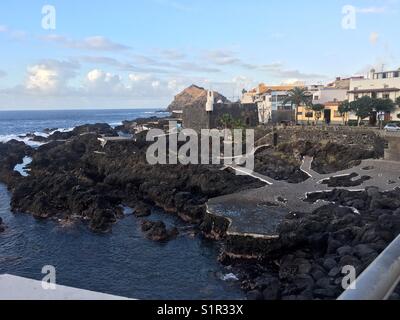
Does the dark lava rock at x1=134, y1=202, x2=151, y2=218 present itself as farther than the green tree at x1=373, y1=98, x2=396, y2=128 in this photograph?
No

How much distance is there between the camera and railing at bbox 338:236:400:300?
3391 mm

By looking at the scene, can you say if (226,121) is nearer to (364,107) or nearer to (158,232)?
(364,107)

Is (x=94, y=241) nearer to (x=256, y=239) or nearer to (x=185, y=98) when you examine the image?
(x=256, y=239)

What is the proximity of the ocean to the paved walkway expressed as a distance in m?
2.14

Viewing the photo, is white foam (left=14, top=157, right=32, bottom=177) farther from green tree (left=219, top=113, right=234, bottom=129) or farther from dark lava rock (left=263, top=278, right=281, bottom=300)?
dark lava rock (left=263, top=278, right=281, bottom=300)

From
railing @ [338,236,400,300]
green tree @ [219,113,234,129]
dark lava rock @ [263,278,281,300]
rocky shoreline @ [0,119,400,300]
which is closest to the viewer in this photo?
railing @ [338,236,400,300]

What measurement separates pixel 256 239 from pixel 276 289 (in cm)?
398

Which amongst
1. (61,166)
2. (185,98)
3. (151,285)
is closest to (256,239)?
(151,285)

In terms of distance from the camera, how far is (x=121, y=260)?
20984mm

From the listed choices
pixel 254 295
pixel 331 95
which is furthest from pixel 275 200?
pixel 331 95

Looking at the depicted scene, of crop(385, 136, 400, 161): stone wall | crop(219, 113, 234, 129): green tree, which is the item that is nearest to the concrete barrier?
crop(385, 136, 400, 161): stone wall

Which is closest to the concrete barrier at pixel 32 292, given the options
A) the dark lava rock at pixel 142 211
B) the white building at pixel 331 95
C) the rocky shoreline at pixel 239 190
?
the rocky shoreline at pixel 239 190

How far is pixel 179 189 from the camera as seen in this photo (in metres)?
33.2

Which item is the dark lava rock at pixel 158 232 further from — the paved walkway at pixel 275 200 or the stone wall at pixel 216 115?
the stone wall at pixel 216 115
